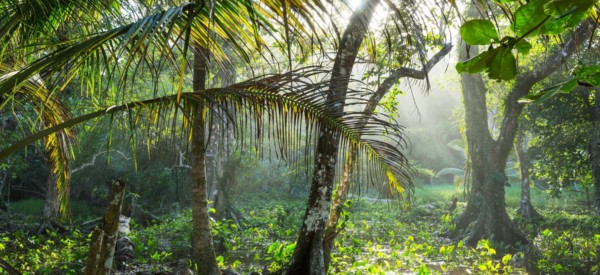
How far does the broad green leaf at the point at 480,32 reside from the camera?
2.00ft

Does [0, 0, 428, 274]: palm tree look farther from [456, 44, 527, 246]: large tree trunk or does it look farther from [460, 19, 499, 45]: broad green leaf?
[456, 44, 527, 246]: large tree trunk

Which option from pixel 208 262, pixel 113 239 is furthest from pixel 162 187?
pixel 113 239

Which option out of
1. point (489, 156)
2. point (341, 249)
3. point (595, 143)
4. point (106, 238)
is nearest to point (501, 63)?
point (106, 238)

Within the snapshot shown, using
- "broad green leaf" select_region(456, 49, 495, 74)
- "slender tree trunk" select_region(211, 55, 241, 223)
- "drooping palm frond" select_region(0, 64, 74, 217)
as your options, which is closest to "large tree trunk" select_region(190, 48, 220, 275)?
"drooping palm frond" select_region(0, 64, 74, 217)

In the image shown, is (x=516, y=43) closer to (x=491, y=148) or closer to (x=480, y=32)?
(x=480, y=32)

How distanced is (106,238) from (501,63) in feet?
8.58

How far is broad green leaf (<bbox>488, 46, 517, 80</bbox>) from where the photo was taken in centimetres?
62

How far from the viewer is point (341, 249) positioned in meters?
7.55

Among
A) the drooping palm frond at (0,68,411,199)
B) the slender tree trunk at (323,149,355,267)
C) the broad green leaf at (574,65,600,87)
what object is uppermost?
the drooping palm frond at (0,68,411,199)

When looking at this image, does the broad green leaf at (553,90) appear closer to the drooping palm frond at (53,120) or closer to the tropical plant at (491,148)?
the drooping palm frond at (53,120)

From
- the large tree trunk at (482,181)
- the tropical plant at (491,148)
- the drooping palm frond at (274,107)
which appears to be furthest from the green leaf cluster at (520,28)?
the large tree trunk at (482,181)

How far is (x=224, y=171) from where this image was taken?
14.6 m

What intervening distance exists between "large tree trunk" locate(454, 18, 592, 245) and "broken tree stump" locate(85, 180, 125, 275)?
9454mm

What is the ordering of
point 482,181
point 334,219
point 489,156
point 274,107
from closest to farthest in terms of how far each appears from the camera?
point 274,107 → point 334,219 → point 489,156 → point 482,181
